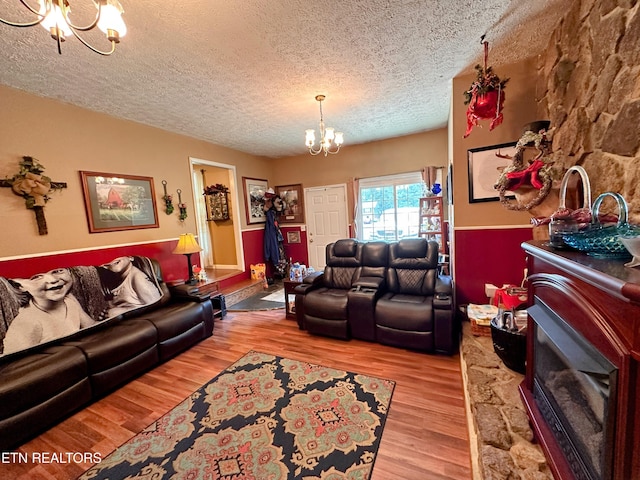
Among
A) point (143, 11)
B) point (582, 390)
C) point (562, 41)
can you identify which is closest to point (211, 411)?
point (582, 390)

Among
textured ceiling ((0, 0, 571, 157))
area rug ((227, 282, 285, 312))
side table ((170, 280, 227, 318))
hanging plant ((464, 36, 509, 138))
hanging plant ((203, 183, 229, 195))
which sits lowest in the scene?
area rug ((227, 282, 285, 312))

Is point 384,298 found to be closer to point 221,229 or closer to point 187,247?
point 187,247

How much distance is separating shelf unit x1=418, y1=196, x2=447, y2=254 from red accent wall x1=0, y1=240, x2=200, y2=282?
383cm

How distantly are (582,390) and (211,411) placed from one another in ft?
7.03

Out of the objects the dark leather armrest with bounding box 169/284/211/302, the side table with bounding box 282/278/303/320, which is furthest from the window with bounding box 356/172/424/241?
the dark leather armrest with bounding box 169/284/211/302

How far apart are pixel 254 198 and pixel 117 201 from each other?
2498mm

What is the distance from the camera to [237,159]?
4.95 meters

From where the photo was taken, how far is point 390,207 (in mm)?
4996

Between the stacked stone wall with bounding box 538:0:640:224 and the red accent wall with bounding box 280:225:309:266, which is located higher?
the stacked stone wall with bounding box 538:0:640:224

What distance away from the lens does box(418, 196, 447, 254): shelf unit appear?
4213 millimetres

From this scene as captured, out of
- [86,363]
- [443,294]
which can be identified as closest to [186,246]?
[86,363]

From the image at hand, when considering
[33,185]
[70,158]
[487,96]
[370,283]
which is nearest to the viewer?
[487,96]

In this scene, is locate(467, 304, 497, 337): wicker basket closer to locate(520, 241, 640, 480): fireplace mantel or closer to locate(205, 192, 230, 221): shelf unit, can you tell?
locate(520, 241, 640, 480): fireplace mantel

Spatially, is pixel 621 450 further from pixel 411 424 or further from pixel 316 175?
pixel 316 175
